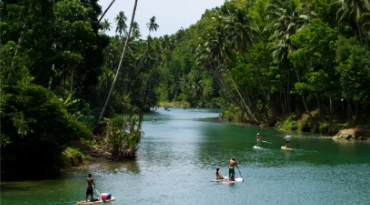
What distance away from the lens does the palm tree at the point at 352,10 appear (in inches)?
2515

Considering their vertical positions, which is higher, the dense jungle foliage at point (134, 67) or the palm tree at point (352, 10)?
the palm tree at point (352, 10)

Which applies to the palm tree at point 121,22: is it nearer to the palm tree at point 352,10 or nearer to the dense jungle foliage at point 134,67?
the dense jungle foliage at point 134,67

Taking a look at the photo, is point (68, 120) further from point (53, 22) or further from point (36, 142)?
point (53, 22)

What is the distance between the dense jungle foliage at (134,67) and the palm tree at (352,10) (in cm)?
12

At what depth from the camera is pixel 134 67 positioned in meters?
142

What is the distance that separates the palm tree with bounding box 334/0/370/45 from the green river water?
1573 cm

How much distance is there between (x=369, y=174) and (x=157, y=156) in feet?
64.8

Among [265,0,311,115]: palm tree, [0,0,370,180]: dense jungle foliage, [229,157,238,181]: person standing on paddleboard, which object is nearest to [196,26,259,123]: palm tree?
[0,0,370,180]: dense jungle foliage

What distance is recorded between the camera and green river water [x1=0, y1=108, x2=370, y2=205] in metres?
31.2

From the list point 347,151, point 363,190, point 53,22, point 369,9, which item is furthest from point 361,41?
point 53,22

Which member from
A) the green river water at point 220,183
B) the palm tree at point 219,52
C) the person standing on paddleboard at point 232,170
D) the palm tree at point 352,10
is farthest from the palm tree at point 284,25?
the person standing on paddleboard at point 232,170

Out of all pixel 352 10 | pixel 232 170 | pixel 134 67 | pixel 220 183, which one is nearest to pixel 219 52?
pixel 352 10

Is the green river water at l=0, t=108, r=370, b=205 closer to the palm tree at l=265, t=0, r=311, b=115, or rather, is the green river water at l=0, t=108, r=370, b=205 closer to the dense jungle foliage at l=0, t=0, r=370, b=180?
the dense jungle foliage at l=0, t=0, r=370, b=180

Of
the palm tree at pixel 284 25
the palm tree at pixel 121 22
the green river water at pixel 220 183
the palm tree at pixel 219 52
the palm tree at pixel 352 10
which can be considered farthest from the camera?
the palm tree at pixel 121 22
